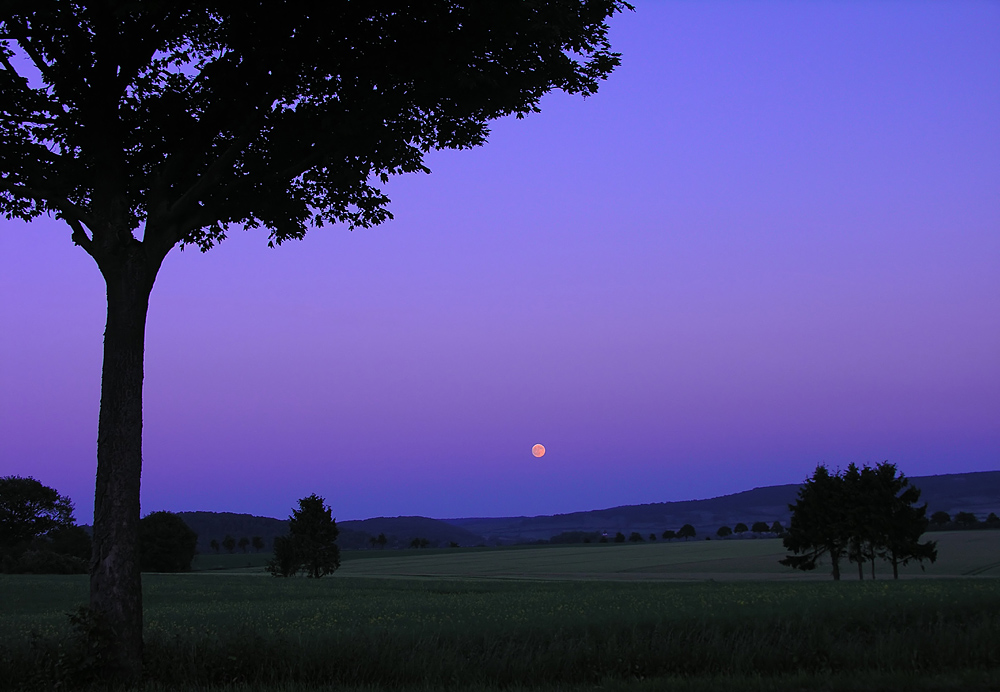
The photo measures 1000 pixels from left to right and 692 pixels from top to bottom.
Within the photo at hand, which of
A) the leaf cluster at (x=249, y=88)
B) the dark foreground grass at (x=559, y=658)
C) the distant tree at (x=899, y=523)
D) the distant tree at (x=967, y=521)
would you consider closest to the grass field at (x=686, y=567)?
the distant tree at (x=899, y=523)

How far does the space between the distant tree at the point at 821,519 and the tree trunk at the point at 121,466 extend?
5004cm

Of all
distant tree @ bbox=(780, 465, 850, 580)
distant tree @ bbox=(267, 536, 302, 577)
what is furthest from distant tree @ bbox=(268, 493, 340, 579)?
distant tree @ bbox=(780, 465, 850, 580)

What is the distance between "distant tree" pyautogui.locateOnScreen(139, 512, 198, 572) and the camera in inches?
3772

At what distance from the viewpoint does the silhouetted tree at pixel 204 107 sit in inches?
416

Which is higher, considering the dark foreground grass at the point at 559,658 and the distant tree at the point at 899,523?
the dark foreground grass at the point at 559,658

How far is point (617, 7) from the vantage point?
11766mm

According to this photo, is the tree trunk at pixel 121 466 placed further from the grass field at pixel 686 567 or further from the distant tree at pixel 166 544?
the distant tree at pixel 166 544

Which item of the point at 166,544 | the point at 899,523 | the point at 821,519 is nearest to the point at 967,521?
the point at 899,523

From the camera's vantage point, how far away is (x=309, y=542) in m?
65.3

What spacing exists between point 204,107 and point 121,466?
596 cm

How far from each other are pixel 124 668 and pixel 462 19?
9805 millimetres

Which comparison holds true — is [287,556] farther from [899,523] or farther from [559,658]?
[559,658]

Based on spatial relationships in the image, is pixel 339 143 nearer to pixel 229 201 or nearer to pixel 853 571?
pixel 229 201

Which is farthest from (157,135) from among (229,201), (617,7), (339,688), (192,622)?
(192,622)
